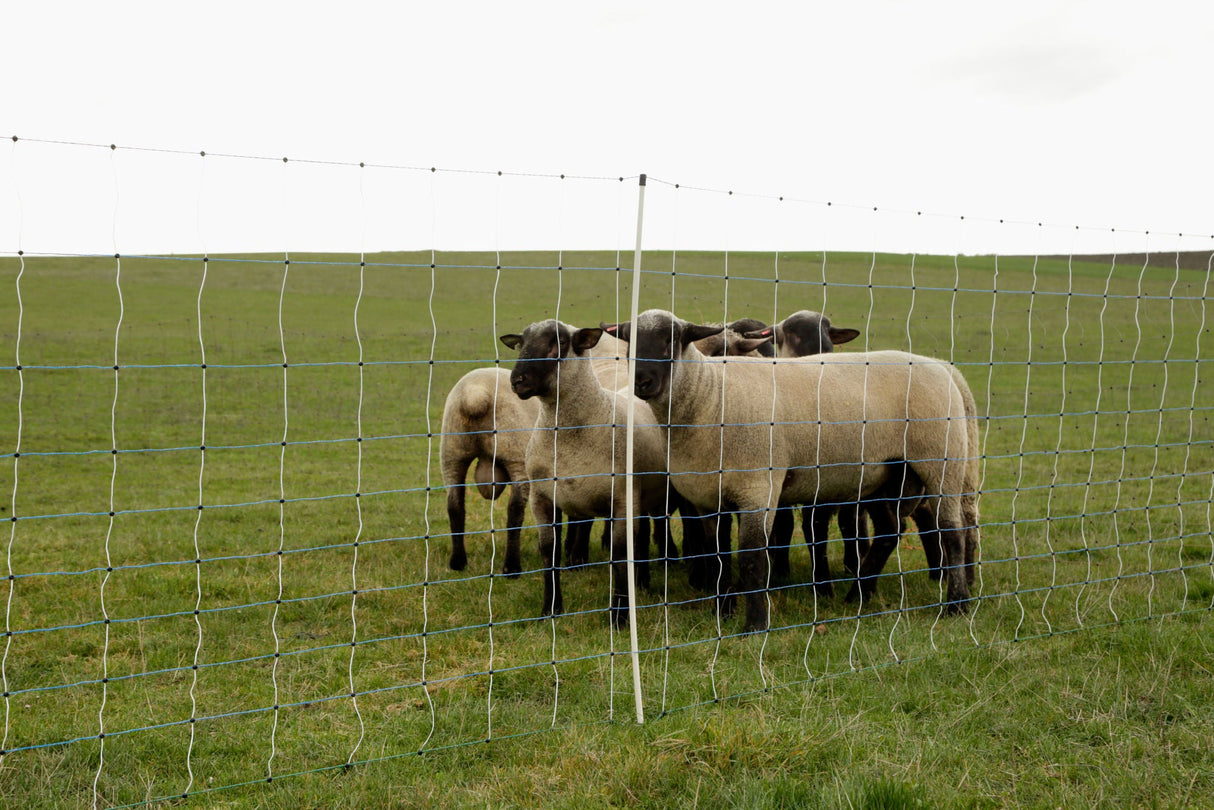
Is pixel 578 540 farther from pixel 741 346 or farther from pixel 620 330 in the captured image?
pixel 620 330

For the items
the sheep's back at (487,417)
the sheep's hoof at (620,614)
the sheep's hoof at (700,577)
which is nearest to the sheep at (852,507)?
the sheep's hoof at (700,577)

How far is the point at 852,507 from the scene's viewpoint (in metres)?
7.81

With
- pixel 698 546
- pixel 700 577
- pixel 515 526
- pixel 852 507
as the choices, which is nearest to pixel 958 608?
pixel 852 507

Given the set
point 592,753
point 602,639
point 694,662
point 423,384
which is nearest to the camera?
point 592,753

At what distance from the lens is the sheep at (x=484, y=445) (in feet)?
27.9

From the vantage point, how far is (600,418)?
23.1 feet

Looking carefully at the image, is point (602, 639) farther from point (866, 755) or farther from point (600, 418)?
point (866, 755)

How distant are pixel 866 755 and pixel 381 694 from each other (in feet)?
8.76

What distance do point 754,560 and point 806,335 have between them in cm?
297

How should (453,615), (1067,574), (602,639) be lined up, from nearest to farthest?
(602,639) < (453,615) < (1067,574)

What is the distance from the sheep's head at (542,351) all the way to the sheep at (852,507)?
1.39 meters

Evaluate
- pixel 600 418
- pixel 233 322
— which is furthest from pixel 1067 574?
pixel 233 322

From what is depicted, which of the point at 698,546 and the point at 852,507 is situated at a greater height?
the point at 852,507

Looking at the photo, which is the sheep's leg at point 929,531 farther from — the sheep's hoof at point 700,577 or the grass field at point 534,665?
the sheep's hoof at point 700,577
